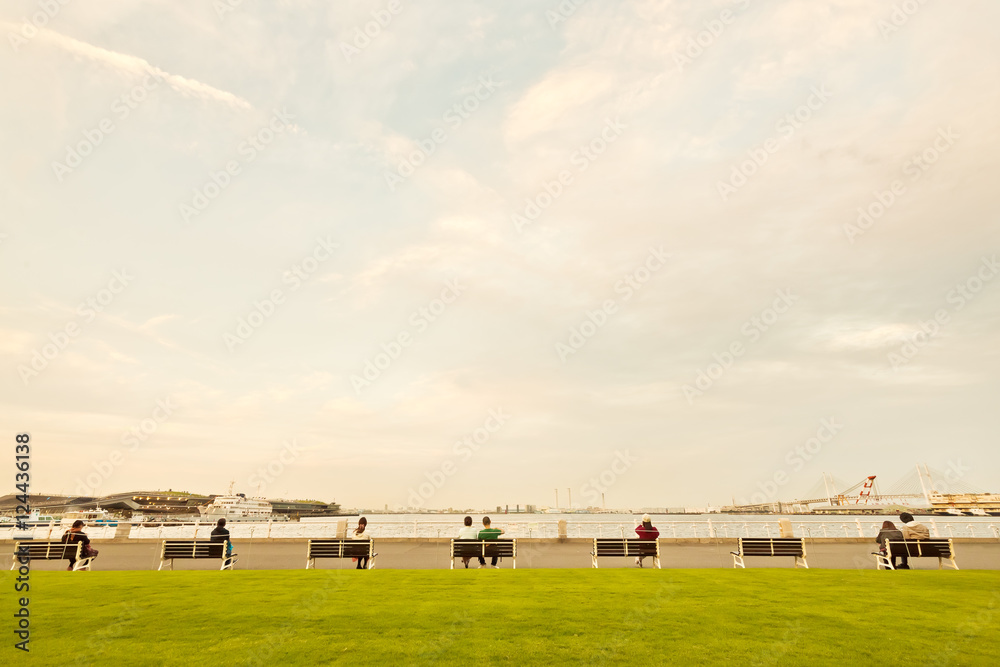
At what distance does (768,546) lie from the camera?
14484mm

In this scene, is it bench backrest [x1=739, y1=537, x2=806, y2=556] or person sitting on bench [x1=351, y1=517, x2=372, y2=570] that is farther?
person sitting on bench [x1=351, y1=517, x2=372, y2=570]

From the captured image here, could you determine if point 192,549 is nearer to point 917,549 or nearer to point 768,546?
point 768,546

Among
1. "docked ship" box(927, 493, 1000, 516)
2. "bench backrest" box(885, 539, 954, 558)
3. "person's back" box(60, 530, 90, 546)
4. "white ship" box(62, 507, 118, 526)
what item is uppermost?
"person's back" box(60, 530, 90, 546)

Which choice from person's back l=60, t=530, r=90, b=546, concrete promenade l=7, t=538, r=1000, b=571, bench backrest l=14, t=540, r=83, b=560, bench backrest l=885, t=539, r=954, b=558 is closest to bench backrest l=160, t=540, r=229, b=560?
concrete promenade l=7, t=538, r=1000, b=571

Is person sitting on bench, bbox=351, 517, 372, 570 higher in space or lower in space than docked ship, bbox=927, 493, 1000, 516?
higher

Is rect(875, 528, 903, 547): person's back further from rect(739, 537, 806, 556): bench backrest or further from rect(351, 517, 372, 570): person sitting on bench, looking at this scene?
rect(351, 517, 372, 570): person sitting on bench

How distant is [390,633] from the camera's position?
668 centimetres

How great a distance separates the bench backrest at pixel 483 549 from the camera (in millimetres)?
13844

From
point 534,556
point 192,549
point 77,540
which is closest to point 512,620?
point 192,549

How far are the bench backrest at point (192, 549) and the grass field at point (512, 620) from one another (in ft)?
8.60

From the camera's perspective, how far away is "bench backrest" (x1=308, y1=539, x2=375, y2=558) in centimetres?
1441

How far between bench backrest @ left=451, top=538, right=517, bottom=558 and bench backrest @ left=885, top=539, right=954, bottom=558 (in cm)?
996

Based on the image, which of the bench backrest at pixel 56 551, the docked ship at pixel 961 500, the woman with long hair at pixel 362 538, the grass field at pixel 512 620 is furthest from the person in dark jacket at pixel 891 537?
the docked ship at pixel 961 500

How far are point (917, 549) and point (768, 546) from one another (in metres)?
3.78
